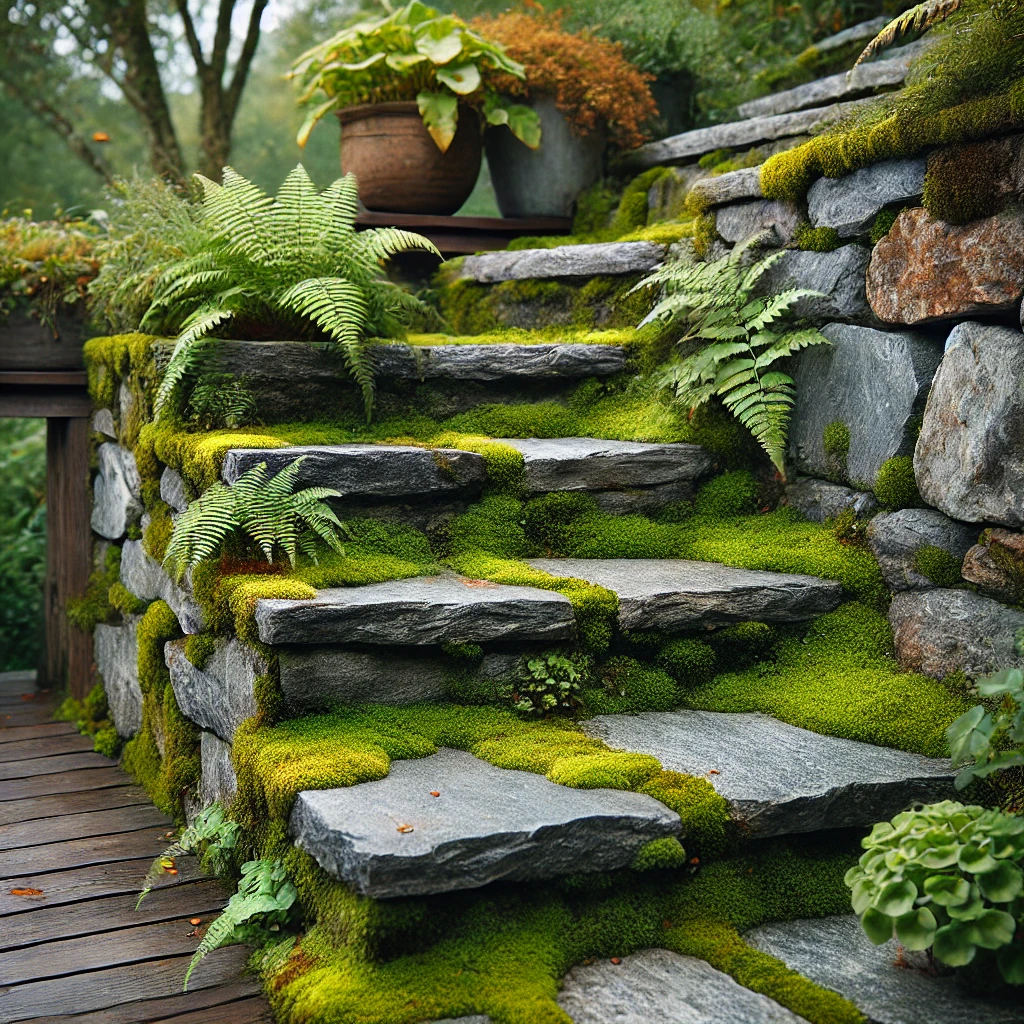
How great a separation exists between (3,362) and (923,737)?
457cm

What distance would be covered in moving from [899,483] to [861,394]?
1.21ft

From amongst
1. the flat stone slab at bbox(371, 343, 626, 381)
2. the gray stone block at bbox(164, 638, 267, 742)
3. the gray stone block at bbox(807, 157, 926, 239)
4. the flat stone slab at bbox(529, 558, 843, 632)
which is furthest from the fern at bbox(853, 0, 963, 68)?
the gray stone block at bbox(164, 638, 267, 742)

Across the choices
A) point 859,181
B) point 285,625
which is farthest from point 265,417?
point 859,181

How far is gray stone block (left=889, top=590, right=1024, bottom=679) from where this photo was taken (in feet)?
10.3

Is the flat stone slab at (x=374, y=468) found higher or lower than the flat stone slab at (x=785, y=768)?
higher

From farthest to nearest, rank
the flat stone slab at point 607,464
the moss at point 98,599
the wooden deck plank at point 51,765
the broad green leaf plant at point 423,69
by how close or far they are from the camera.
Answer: the broad green leaf plant at point 423,69 → the moss at point 98,599 → the wooden deck plank at point 51,765 → the flat stone slab at point 607,464

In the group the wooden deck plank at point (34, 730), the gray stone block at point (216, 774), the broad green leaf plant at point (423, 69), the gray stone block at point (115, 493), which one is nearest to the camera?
the gray stone block at point (216, 774)

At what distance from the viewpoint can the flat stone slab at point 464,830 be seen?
2.34m

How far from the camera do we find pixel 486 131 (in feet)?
20.0

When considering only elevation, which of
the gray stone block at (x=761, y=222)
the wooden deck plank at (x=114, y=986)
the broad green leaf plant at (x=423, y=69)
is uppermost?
the broad green leaf plant at (x=423, y=69)

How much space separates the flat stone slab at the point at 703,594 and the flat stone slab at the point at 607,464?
38 cm

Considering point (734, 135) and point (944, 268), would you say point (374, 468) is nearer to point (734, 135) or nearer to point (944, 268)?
point (944, 268)

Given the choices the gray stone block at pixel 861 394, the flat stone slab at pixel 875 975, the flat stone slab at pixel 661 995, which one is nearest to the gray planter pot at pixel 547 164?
the gray stone block at pixel 861 394

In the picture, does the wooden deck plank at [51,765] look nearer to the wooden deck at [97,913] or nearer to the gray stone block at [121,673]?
the wooden deck at [97,913]
